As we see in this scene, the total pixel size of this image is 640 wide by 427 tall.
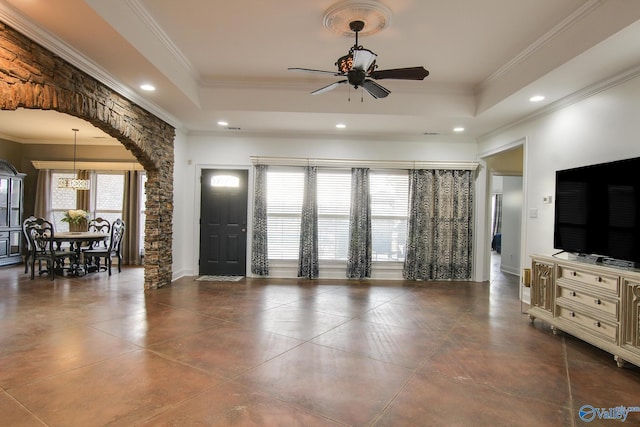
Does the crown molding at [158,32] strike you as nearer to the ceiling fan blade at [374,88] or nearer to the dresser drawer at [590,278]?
the ceiling fan blade at [374,88]

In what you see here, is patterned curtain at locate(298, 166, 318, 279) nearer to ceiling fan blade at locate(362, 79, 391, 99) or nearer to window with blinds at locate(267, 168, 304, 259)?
Result: window with blinds at locate(267, 168, 304, 259)

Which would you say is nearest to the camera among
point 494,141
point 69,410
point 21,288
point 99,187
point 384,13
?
point 69,410

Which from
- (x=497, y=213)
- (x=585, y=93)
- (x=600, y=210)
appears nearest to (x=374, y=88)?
(x=585, y=93)

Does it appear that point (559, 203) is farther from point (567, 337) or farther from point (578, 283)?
point (567, 337)

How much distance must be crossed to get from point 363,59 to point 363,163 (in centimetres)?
354

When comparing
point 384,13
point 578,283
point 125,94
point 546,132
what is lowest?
point 578,283

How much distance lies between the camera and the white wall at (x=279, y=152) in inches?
265

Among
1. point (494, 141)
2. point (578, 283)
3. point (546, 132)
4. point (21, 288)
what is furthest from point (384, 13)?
point (21, 288)

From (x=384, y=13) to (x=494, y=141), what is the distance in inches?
151

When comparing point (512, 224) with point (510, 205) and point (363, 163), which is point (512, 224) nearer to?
point (510, 205)

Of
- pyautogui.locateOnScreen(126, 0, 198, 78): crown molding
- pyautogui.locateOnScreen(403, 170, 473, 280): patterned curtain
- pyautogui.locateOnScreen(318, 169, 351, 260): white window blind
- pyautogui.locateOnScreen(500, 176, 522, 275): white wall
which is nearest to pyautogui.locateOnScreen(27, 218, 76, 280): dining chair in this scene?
pyautogui.locateOnScreen(126, 0, 198, 78): crown molding

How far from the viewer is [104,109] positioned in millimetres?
4031

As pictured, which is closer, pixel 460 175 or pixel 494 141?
pixel 494 141

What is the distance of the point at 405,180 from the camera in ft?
22.6
